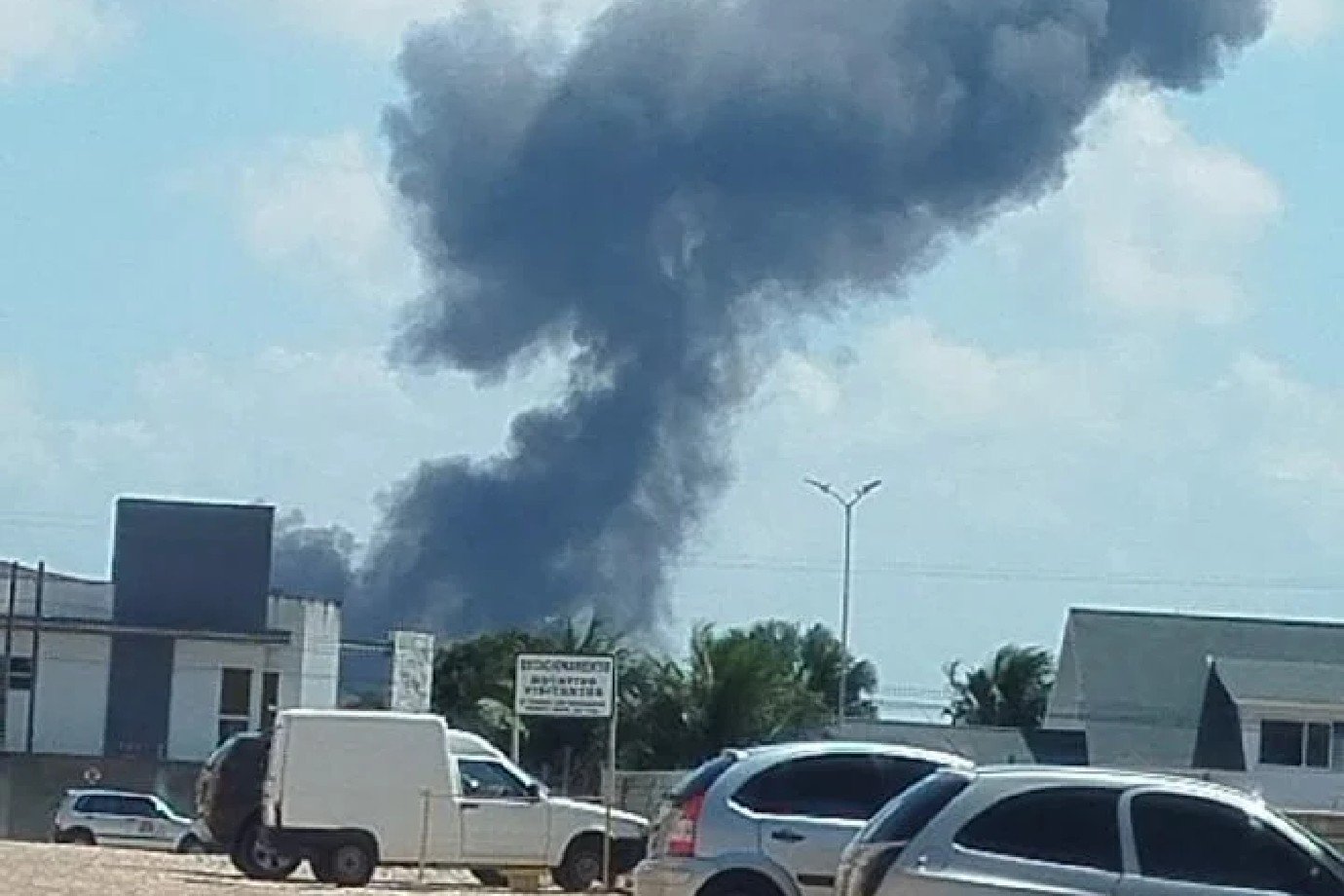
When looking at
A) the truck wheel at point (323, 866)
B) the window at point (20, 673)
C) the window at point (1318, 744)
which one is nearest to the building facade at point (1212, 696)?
the window at point (1318, 744)

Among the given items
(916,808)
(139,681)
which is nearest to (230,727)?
(139,681)

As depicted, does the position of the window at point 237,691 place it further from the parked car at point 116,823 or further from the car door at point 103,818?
the car door at point 103,818

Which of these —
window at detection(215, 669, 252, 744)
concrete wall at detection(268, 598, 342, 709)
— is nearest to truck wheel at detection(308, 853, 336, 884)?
concrete wall at detection(268, 598, 342, 709)

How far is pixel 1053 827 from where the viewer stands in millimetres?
16359

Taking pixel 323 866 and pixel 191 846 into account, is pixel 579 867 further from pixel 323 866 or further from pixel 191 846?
pixel 191 846

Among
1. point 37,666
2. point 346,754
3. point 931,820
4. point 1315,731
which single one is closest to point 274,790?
point 346,754

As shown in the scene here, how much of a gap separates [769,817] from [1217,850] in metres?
5.73

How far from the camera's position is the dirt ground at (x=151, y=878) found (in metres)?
30.7

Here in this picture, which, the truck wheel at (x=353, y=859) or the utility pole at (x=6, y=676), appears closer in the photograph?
the truck wheel at (x=353, y=859)

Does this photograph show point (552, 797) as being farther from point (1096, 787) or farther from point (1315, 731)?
point (1315, 731)

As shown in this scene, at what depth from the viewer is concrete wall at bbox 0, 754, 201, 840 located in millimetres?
68062

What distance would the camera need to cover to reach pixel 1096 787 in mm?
16453

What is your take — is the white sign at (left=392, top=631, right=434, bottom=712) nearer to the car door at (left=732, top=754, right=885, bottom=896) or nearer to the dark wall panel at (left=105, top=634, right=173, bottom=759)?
the dark wall panel at (left=105, top=634, right=173, bottom=759)

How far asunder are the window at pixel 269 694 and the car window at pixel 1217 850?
61.9m
